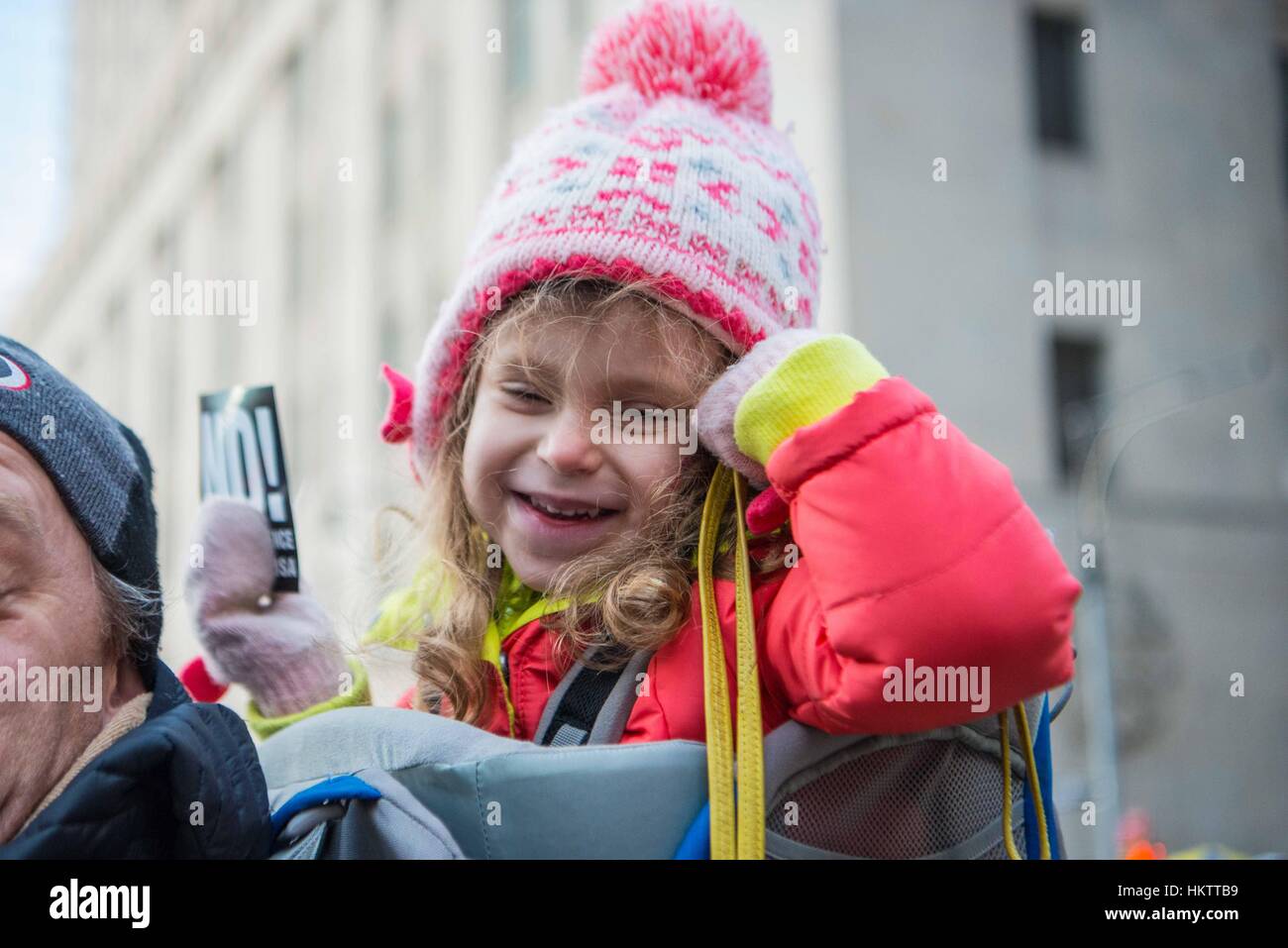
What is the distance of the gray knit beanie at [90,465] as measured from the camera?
3.88 ft

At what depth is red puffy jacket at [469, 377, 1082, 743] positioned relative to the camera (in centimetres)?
111

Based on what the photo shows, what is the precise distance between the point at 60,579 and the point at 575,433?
54 cm

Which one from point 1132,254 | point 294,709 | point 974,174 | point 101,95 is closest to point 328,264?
point 974,174

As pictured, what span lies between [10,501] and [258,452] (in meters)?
0.36

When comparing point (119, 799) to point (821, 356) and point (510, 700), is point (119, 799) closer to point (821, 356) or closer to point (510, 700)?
point (510, 700)

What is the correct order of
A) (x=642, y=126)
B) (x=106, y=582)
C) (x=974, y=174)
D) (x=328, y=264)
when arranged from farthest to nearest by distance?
(x=328, y=264), (x=974, y=174), (x=642, y=126), (x=106, y=582)

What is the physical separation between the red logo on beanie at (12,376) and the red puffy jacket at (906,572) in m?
0.73

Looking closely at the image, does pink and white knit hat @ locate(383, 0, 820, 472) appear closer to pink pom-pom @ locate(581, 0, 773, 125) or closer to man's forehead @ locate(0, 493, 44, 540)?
pink pom-pom @ locate(581, 0, 773, 125)
